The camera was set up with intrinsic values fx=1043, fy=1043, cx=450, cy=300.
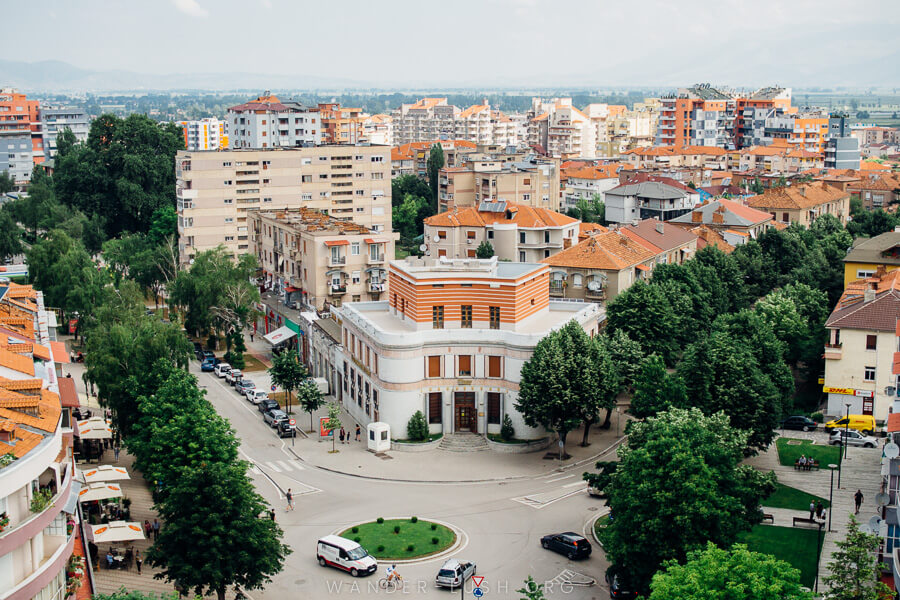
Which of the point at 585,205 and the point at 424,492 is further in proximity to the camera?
the point at 585,205

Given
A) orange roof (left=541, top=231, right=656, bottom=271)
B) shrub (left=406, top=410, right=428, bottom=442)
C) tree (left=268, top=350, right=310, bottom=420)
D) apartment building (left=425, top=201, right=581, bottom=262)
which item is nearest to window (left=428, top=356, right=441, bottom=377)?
shrub (left=406, top=410, right=428, bottom=442)

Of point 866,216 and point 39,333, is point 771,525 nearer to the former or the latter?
point 39,333

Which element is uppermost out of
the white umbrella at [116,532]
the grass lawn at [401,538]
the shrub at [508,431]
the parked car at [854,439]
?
the white umbrella at [116,532]

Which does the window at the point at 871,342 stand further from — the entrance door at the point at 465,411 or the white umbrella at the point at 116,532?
the white umbrella at the point at 116,532

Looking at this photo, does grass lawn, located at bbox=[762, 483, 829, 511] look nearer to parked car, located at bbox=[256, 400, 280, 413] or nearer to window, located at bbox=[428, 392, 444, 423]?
window, located at bbox=[428, 392, 444, 423]

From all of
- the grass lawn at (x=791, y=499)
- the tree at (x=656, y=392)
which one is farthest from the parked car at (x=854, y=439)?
the tree at (x=656, y=392)

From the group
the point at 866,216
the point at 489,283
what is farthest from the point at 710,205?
the point at 489,283
